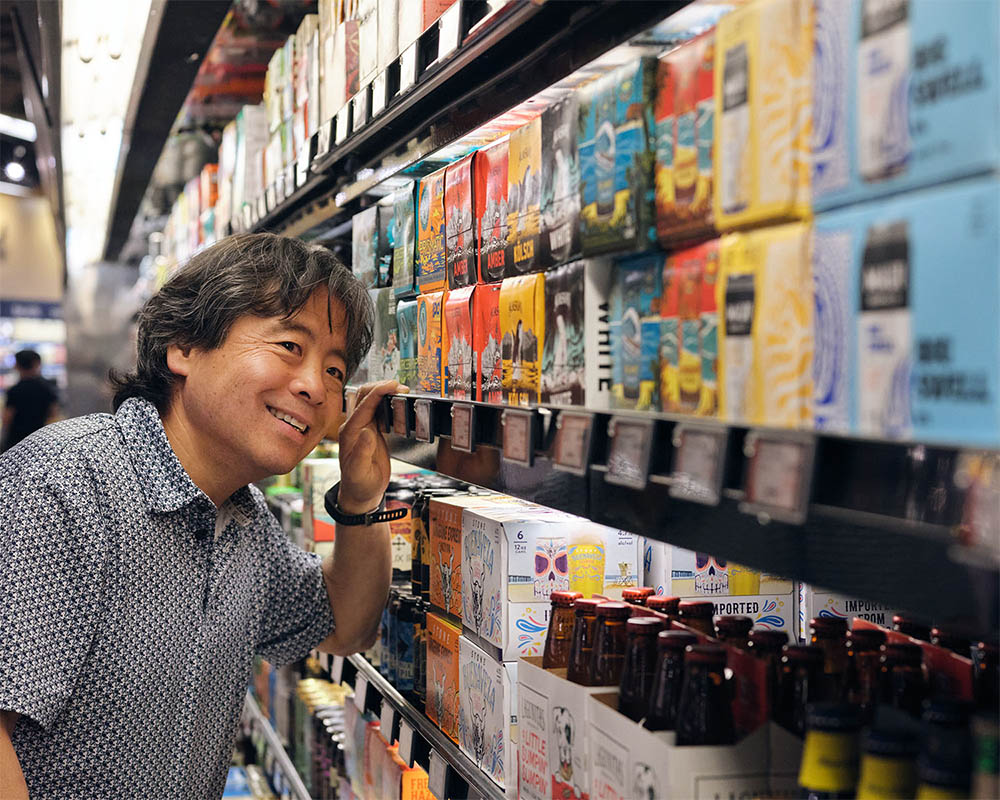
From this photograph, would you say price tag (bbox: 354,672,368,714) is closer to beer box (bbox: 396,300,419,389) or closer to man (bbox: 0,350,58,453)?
beer box (bbox: 396,300,419,389)

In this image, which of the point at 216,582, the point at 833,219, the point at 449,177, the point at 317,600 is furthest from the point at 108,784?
the point at 833,219

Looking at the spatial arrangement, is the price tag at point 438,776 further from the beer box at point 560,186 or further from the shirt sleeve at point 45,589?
the beer box at point 560,186

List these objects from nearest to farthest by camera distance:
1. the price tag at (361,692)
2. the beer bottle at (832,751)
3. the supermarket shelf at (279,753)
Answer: the beer bottle at (832,751)
the price tag at (361,692)
the supermarket shelf at (279,753)

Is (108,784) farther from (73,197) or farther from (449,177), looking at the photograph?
(73,197)

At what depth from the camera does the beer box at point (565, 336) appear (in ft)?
3.77

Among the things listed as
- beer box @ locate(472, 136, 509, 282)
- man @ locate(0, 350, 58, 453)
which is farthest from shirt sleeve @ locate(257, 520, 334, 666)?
man @ locate(0, 350, 58, 453)

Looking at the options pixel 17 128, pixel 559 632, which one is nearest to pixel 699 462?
pixel 559 632

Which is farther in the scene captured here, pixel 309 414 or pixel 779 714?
pixel 309 414

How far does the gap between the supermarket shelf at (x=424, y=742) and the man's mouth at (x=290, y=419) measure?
577 millimetres

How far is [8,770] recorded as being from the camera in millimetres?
1532

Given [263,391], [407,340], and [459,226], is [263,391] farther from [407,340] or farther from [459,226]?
[459,226]

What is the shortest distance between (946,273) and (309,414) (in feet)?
4.57

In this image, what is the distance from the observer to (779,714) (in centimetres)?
114

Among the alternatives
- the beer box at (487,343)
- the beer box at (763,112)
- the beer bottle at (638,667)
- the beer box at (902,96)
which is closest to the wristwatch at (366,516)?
the beer box at (487,343)
